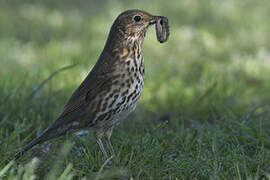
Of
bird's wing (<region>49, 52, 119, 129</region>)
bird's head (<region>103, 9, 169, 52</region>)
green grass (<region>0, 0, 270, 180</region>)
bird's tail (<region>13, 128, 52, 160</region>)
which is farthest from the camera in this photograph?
bird's head (<region>103, 9, 169, 52</region>)

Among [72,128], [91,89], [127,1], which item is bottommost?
[72,128]

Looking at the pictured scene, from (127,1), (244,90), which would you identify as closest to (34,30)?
(127,1)

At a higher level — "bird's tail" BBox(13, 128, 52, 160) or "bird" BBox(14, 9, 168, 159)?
"bird" BBox(14, 9, 168, 159)

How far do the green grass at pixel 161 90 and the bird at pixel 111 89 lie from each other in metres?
0.17

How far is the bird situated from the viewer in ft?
14.0

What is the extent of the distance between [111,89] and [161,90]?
224 centimetres

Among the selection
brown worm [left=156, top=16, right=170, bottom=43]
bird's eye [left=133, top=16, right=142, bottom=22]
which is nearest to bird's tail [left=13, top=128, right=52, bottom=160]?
bird's eye [left=133, top=16, right=142, bottom=22]

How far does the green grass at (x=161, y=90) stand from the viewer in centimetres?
390

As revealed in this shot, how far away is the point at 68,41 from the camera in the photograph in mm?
8367

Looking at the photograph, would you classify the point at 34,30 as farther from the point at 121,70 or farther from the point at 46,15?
the point at 121,70

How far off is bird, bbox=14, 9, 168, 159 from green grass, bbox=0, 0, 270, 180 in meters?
0.17

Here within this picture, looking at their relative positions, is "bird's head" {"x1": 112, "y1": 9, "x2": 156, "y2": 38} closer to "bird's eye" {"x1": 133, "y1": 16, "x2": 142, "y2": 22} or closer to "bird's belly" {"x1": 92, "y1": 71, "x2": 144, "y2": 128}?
"bird's eye" {"x1": 133, "y1": 16, "x2": 142, "y2": 22}

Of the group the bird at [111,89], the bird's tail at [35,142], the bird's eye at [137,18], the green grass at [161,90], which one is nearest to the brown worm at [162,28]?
the bird at [111,89]

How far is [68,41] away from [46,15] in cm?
184
